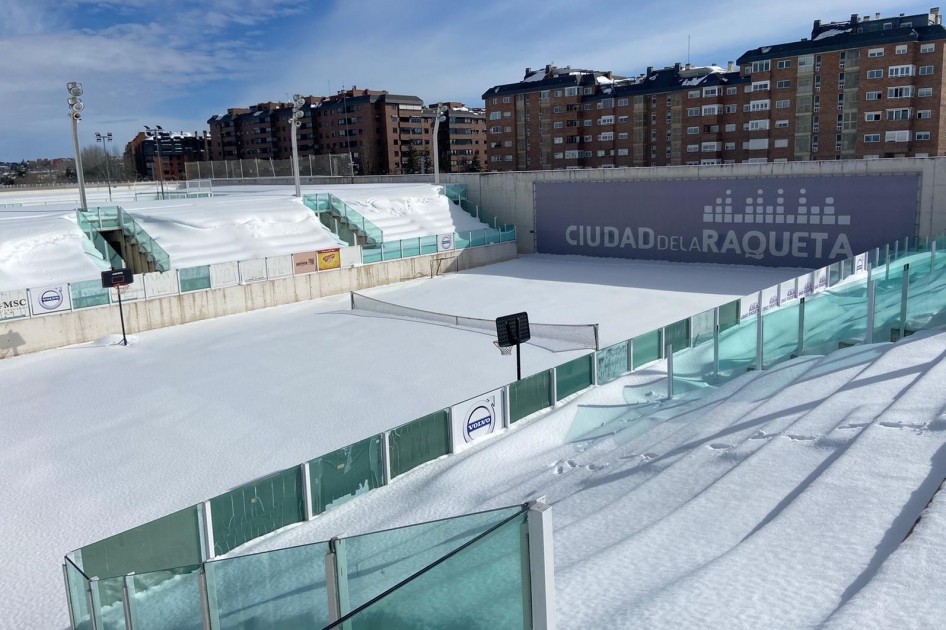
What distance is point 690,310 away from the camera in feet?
68.2

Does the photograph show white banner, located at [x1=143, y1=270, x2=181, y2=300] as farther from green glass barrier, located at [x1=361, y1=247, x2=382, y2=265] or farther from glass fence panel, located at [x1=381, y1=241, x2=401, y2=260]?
glass fence panel, located at [x1=381, y1=241, x2=401, y2=260]

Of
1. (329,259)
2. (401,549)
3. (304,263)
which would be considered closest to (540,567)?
(401,549)

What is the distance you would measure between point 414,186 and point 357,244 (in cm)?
646

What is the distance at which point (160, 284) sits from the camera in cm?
2152

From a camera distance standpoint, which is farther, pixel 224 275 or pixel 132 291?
pixel 224 275

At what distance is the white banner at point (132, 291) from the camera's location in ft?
67.8

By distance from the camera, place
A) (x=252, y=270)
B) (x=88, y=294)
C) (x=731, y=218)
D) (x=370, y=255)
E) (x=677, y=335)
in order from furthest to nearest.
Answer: (x=731, y=218) → (x=370, y=255) → (x=252, y=270) → (x=88, y=294) → (x=677, y=335)

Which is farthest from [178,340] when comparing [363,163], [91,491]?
[363,163]

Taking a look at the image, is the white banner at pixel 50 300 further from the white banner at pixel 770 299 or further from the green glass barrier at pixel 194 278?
the white banner at pixel 770 299

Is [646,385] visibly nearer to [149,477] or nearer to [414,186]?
[149,477]

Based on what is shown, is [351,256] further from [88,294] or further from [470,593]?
[470,593]

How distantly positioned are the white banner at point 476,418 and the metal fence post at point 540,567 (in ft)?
23.2

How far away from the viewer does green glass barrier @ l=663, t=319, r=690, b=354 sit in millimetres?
14594

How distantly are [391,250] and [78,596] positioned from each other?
891 inches
